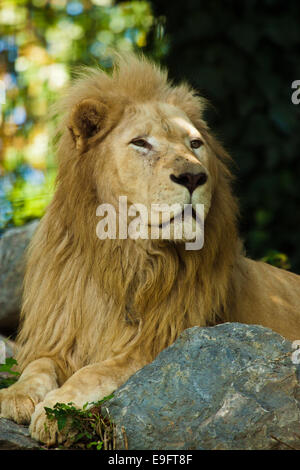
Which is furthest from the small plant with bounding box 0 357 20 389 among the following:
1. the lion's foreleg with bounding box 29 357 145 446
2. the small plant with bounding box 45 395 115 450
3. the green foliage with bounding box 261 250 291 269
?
the green foliage with bounding box 261 250 291 269

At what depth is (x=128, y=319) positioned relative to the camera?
3270 millimetres

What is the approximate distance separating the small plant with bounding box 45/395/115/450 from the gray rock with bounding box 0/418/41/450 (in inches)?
4.4

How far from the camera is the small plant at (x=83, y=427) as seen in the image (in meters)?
2.61

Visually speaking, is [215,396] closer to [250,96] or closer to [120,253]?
[120,253]

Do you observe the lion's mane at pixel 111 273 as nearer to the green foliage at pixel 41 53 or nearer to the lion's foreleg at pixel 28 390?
the lion's foreleg at pixel 28 390

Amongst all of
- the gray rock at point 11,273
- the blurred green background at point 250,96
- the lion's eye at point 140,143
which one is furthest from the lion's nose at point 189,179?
the blurred green background at point 250,96

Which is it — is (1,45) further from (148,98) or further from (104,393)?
(104,393)

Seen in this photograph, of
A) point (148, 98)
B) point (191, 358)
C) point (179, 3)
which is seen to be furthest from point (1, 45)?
point (191, 358)

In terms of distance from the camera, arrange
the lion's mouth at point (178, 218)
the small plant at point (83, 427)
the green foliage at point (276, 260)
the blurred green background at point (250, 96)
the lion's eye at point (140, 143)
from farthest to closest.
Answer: the blurred green background at point (250, 96) → the green foliage at point (276, 260) → the lion's eye at point (140, 143) → the lion's mouth at point (178, 218) → the small plant at point (83, 427)

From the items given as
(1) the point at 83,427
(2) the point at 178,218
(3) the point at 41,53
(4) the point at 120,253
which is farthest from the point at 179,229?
(3) the point at 41,53

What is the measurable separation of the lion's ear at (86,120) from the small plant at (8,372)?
0.98 m

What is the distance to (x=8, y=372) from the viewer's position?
11.7ft

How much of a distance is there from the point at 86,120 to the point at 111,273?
68cm

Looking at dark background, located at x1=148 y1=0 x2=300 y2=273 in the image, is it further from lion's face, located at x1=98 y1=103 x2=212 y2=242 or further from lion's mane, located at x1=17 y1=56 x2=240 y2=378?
lion's face, located at x1=98 y1=103 x2=212 y2=242
